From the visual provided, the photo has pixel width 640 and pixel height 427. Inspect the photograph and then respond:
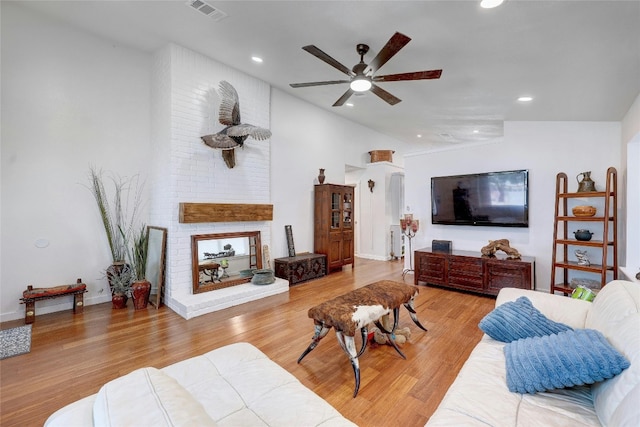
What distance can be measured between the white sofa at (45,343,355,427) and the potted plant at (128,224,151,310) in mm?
2636

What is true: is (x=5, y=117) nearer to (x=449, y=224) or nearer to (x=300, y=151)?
(x=300, y=151)

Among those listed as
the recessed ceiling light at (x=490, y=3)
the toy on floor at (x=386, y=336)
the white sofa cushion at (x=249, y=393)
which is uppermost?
the recessed ceiling light at (x=490, y=3)

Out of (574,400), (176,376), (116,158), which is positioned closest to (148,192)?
(116,158)

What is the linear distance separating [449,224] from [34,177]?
5.80 m

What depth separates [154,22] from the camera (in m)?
3.22

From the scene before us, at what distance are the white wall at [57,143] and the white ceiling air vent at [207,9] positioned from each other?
175cm

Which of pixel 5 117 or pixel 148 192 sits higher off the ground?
pixel 5 117

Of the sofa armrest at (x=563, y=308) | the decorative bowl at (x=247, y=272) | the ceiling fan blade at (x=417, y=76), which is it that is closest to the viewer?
the sofa armrest at (x=563, y=308)

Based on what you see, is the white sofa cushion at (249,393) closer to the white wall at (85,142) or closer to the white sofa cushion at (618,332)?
the white sofa cushion at (618,332)

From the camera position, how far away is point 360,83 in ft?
9.84

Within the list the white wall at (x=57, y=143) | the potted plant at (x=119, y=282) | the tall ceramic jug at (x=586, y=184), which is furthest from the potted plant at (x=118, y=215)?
the tall ceramic jug at (x=586, y=184)

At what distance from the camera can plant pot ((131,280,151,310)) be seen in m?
3.55

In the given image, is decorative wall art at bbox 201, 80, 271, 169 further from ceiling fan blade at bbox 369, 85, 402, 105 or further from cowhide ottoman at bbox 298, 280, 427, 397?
cowhide ottoman at bbox 298, 280, 427, 397

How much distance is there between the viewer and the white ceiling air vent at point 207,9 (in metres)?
2.77
